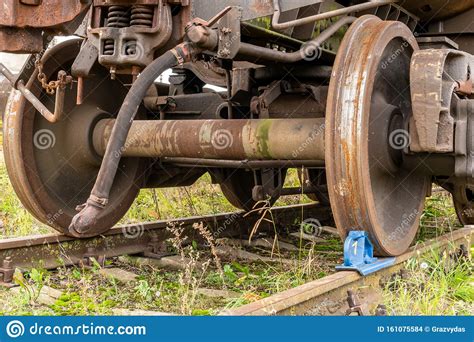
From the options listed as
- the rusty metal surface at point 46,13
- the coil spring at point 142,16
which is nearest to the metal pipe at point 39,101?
the rusty metal surface at point 46,13

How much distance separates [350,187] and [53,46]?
1984mm

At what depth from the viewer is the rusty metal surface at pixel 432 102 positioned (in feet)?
9.18

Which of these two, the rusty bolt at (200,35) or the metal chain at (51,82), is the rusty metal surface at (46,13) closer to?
the metal chain at (51,82)

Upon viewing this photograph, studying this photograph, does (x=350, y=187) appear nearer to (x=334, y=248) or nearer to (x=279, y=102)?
(x=279, y=102)

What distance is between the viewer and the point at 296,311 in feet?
7.52

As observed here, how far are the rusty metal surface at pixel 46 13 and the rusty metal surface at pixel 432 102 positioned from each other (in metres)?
1.57

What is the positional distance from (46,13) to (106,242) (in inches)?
56.0

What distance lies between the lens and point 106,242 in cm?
400

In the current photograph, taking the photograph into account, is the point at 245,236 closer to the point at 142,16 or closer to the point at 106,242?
the point at 106,242
